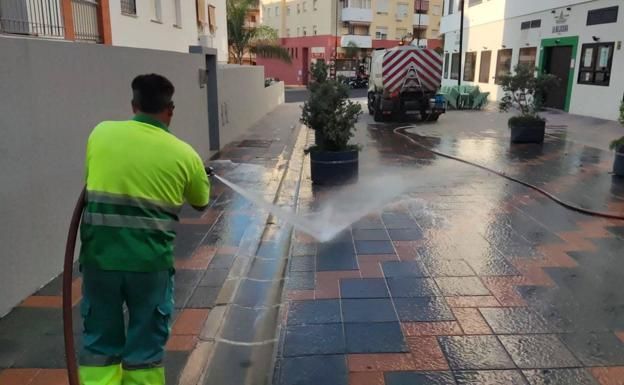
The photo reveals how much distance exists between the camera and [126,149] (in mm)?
2238

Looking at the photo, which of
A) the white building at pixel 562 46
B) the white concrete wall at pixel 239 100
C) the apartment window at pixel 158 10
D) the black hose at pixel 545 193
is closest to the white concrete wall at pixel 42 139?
the black hose at pixel 545 193

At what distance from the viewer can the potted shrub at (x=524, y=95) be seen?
11.1m

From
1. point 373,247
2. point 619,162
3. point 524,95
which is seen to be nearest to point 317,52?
point 524,95

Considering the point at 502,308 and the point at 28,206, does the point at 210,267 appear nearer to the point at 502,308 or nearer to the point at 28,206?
the point at 28,206

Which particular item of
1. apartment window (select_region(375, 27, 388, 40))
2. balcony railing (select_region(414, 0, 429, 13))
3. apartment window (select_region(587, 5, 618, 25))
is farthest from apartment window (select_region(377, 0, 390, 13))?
apartment window (select_region(587, 5, 618, 25))

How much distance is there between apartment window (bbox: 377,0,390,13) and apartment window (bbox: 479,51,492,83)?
27221mm

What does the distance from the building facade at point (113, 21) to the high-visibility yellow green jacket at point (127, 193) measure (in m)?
6.07

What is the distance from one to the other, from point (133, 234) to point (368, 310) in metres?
2.13

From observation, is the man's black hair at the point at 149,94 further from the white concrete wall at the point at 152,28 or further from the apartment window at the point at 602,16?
the apartment window at the point at 602,16

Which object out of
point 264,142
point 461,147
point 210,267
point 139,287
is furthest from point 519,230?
point 264,142

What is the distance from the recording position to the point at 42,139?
4.19 metres

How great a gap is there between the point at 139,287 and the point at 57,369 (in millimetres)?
1235

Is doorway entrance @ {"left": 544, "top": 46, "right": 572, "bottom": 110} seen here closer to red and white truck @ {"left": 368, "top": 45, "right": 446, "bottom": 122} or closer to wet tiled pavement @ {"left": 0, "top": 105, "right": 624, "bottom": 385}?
red and white truck @ {"left": 368, "top": 45, "right": 446, "bottom": 122}

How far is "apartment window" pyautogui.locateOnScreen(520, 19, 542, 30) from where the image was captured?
2081 centimetres
